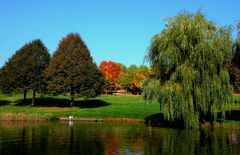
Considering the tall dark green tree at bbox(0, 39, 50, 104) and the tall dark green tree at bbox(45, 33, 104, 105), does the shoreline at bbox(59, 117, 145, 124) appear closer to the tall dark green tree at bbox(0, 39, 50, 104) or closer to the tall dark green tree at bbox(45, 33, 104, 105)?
the tall dark green tree at bbox(45, 33, 104, 105)

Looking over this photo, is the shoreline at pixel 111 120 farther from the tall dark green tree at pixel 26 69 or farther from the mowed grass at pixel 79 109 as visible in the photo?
the tall dark green tree at pixel 26 69

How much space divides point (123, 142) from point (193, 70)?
44.2ft

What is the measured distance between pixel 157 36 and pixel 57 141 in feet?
60.1

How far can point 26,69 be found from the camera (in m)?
75.4

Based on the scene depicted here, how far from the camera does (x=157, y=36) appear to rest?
46094 mm

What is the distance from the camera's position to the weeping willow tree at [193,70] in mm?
43156

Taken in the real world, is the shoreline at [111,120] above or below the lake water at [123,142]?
above

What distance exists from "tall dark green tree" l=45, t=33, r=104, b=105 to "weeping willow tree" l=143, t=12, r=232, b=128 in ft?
92.7

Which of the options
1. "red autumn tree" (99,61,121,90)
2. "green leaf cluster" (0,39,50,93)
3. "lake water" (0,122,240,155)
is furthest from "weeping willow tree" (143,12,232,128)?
"red autumn tree" (99,61,121,90)

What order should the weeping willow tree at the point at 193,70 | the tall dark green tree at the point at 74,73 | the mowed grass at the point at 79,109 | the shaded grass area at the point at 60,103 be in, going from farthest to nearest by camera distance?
the shaded grass area at the point at 60,103, the tall dark green tree at the point at 74,73, the mowed grass at the point at 79,109, the weeping willow tree at the point at 193,70

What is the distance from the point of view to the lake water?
28969 mm

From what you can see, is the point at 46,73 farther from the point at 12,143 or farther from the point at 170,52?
the point at 12,143

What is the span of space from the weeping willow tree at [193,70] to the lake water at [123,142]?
9.15ft

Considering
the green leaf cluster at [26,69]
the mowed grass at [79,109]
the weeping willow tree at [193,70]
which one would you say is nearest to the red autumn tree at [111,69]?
the mowed grass at [79,109]
